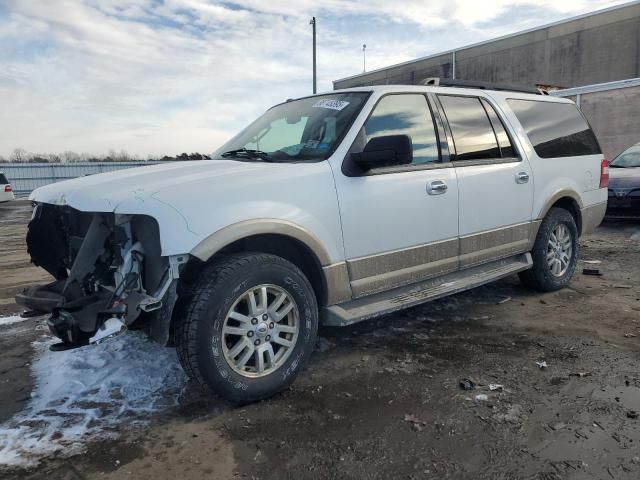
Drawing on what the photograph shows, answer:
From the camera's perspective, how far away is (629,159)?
1029cm

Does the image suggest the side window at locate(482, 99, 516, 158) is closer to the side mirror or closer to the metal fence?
the side mirror

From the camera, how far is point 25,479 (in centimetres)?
240

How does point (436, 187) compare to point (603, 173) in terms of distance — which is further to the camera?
point (603, 173)

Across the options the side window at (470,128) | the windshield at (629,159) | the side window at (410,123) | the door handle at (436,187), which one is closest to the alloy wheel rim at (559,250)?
the side window at (470,128)

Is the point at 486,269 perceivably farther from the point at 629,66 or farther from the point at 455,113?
the point at 629,66

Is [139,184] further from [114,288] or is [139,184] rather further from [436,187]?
[436,187]

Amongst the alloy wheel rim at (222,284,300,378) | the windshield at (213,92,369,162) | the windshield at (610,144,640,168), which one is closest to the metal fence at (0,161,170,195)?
the windshield at (610,144,640,168)

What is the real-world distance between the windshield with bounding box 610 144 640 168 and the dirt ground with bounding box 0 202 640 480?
21.9ft

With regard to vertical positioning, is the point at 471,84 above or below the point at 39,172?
above

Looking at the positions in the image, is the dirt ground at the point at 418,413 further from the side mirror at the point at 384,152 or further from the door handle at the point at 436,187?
the side mirror at the point at 384,152

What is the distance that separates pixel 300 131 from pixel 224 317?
168 cm

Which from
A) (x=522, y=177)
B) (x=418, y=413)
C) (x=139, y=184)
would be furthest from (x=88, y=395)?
(x=522, y=177)

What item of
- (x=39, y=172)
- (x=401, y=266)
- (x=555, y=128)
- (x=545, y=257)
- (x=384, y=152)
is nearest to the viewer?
(x=384, y=152)

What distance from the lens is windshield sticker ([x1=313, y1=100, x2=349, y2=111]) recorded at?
12.6 ft
